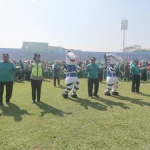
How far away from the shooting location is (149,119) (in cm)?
532

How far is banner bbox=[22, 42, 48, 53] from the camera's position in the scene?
31.7m

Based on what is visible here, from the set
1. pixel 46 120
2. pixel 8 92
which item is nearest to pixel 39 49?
pixel 8 92

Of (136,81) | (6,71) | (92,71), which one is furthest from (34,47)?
(6,71)

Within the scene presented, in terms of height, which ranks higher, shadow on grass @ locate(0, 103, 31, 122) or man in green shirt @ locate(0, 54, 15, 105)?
man in green shirt @ locate(0, 54, 15, 105)

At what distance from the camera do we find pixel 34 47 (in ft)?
106

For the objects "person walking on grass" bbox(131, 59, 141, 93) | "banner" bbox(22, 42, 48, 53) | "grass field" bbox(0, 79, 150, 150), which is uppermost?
"banner" bbox(22, 42, 48, 53)

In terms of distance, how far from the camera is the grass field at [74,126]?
379 centimetres

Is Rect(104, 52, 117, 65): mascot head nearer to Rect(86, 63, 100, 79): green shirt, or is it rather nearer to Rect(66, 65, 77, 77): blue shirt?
Rect(86, 63, 100, 79): green shirt

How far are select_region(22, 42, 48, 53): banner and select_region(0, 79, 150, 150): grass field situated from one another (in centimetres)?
2593

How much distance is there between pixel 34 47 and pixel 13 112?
27.3 meters

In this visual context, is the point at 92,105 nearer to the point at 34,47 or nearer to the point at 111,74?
the point at 111,74

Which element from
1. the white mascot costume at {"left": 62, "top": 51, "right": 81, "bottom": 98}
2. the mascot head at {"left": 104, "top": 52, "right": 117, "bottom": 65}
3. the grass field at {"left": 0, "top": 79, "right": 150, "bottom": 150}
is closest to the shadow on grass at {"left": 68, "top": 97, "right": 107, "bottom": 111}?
the grass field at {"left": 0, "top": 79, "right": 150, "bottom": 150}

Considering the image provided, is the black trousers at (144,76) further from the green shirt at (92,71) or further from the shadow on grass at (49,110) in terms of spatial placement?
the shadow on grass at (49,110)

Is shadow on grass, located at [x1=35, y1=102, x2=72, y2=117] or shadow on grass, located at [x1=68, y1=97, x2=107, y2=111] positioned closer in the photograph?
shadow on grass, located at [x1=35, y1=102, x2=72, y2=117]
